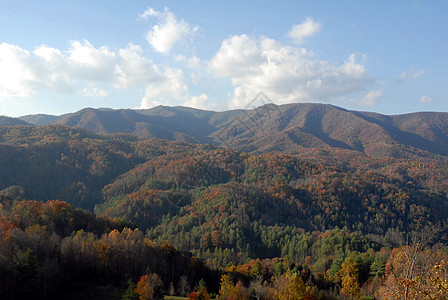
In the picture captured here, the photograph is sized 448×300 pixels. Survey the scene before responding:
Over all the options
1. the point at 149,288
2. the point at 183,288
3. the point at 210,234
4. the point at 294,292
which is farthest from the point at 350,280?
the point at 210,234

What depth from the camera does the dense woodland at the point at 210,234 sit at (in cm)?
4203

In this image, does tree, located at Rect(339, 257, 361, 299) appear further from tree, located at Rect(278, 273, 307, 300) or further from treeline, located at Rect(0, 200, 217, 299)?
treeline, located at Rect(0, 200, 217, 299)

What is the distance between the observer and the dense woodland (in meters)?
42.0

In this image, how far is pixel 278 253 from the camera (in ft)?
339

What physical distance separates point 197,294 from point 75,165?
186 m

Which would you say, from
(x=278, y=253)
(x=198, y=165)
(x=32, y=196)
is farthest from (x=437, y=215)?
(x=32, y=196)

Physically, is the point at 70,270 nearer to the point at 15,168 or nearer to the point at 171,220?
the point at 171,220

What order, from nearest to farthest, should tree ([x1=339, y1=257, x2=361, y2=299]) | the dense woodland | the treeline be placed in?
the treeline, the dense woodland, tree ([x1=339, y1=257, x2=361, y2=299])

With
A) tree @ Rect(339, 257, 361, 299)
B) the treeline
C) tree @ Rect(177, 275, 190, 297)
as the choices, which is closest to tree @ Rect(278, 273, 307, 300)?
tree @ Rect(339, 257, 361, 299)

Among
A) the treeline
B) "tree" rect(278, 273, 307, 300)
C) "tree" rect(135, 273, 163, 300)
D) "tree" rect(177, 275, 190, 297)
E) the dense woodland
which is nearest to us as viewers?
the treeline

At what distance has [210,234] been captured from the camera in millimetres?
107375

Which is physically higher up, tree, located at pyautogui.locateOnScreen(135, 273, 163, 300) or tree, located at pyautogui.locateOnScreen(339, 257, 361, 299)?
tree, located at pyautogui.locateOnScreen(135, 273, 163, 300)

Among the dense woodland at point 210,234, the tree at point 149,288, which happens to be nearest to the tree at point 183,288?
the dense woodland at point 210,234

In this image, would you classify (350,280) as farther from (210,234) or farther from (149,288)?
(210,234)
